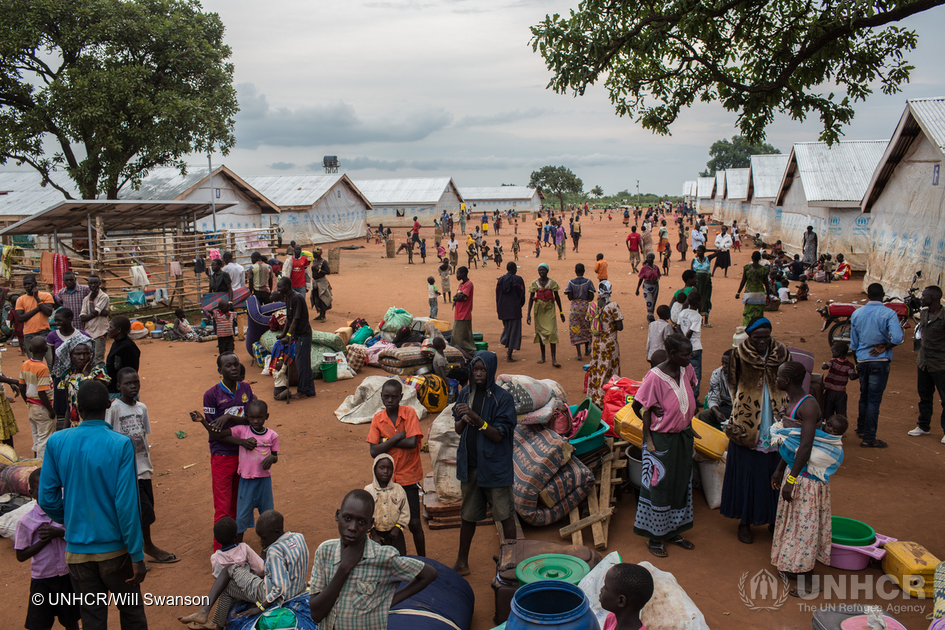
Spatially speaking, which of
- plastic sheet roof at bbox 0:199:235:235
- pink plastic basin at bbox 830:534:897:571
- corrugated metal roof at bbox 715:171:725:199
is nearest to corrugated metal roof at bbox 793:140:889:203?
pink plastic basin at bbox 830:534:897:571

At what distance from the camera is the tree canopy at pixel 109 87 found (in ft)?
64.5

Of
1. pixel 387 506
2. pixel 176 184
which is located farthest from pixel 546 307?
pixel 176 184

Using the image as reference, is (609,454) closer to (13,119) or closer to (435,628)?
(435,628)

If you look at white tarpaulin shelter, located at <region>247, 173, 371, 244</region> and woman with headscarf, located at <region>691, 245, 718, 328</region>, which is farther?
white tarpaulin shelter, located at <region>247, 173, 371, 244</region>

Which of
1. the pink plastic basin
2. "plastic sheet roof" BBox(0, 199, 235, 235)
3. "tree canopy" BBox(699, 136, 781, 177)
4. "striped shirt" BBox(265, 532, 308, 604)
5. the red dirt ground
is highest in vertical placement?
"tree canopy" BBox(699, 136, 781, 177)

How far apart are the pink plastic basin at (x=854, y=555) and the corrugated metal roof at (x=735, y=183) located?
44.7 metres

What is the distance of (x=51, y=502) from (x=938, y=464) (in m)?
8.09

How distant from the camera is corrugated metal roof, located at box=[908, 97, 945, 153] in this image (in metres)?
12.9

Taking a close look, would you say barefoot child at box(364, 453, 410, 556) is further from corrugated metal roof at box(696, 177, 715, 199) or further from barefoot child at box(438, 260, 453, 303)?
corrugated metal roof at box(696, 177, 715, 199)

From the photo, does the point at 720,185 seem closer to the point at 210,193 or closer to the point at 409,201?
the point at 409,201

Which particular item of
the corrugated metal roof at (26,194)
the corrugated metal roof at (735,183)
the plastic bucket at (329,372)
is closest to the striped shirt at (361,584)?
the plastic bucket at (329,372)

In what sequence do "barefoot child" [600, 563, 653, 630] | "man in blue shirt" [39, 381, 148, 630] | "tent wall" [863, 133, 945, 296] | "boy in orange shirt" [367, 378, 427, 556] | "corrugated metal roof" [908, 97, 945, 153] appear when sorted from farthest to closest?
"tent wall" [863, 133, 945, 296]
"corrugated metal roof" [908, 97, 945, 153]
"boy in orange shirt" [367, 378, 427, 556]
"man in blue shirt" [39, 381, 148, 630]
"barefoot child" [600, 563, 653, 630]

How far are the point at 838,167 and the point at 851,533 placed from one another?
23.8 meters

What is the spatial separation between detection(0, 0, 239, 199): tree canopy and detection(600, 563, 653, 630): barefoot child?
22.5 metres
